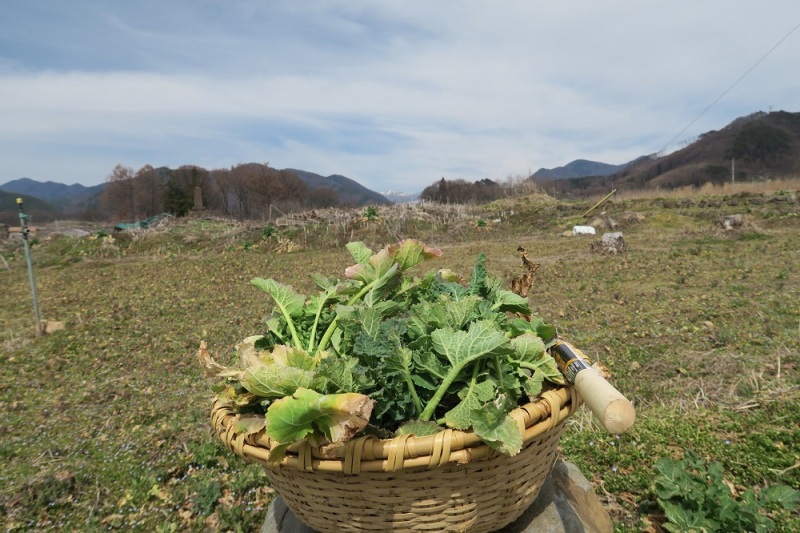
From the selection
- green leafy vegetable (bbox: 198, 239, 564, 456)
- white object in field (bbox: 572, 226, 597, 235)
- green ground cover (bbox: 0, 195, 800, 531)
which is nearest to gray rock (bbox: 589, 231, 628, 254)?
green ground cover (bbox: 0, 195, 800, 531)

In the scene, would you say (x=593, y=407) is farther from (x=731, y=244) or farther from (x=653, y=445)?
(x=731, y=244)

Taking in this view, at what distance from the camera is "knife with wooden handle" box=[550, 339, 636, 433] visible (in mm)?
875

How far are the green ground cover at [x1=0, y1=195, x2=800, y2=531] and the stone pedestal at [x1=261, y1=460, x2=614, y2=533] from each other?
1.34 feet

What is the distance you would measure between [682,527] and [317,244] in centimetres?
1590

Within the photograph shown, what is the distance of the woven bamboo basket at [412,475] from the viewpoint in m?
0.95

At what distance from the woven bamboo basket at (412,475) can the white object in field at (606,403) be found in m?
0.12

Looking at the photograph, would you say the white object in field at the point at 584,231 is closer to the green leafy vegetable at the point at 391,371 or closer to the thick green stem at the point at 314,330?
the green leafy vegetable at the point at 391,371

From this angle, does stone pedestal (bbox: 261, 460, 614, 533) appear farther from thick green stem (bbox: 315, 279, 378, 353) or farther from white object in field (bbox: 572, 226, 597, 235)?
white object in field (bbox: 572, 226, 597, 235)

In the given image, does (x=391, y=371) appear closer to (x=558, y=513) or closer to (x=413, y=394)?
(x=413, y=394)

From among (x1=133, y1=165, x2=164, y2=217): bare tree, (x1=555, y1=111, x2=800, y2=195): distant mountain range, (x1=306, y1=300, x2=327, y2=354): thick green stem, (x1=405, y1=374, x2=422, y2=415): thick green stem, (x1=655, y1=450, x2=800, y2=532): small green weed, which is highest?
(x1=555, y1=111, x2=800, y2=195): distant mountain range

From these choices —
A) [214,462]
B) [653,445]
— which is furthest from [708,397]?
[214,462]

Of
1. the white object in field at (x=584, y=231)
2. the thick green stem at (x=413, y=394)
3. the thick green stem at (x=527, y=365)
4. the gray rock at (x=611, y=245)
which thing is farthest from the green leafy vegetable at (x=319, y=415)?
the white object in field at (x=584, y=231)

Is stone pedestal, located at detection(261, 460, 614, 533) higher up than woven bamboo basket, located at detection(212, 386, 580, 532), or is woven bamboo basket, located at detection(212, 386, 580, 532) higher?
A: woven bamboo basket, located at detection(212, 386, 580, 532)

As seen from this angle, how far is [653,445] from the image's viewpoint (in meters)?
2.57
